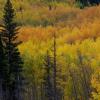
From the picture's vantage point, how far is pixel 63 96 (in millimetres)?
93250

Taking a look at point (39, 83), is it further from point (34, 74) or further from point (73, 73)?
point (73, 73)

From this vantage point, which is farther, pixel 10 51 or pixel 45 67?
pixel 45 67

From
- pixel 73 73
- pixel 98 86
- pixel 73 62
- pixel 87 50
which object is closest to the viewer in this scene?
pixel 98 86

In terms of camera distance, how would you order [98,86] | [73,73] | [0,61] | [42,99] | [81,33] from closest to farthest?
1. [0,61]
2. [98,86]
3. [42,99]
4. [73,73]
5. [81,33]

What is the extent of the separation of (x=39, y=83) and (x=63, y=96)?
535 cm

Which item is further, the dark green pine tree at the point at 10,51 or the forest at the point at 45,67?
the forest at the point at 45,67

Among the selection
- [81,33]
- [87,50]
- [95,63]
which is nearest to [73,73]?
[95,63]

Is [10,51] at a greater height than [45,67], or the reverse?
[10,51]

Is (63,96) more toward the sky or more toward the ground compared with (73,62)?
more toward the ground

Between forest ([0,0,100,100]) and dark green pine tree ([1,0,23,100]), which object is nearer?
dark green pine tree ([1,0,23,100])

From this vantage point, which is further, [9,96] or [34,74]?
[34,74]

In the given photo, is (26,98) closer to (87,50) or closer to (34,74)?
(34,74)

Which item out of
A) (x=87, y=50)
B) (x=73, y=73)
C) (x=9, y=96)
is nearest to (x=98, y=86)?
(x=9, y=96)

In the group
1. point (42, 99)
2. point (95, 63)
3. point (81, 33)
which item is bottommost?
point (42, 99)
